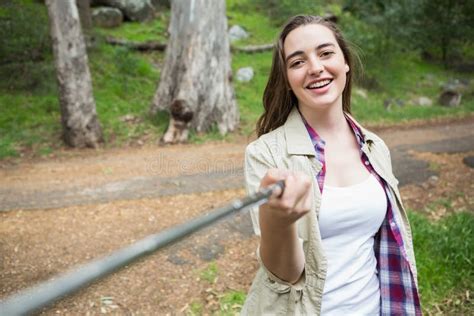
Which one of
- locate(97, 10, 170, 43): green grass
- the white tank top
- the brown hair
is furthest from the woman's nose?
locate(97, 10, 170, 43): green grass

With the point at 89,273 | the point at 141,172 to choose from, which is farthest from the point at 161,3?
the point at 89,273

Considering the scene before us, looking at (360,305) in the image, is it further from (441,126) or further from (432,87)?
(432,87)

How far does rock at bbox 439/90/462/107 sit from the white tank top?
12.8m

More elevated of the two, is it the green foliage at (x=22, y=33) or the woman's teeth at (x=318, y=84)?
the woman's teeth at (x=318, y=84)

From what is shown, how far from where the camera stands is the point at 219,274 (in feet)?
13.2

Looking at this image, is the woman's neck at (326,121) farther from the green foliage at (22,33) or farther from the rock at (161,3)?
the rock at (161,3)

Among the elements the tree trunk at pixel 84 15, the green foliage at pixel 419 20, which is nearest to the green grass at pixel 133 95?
the tree trunk at pixel 84 15

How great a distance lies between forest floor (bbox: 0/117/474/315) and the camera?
372 cm

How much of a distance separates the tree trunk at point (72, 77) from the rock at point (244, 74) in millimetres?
5805

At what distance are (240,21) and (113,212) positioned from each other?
1477 cm

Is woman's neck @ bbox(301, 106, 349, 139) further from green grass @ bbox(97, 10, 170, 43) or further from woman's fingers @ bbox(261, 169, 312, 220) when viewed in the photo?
green grass @ bbox(97, 10, 170, 43)

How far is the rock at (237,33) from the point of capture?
56.3 ft

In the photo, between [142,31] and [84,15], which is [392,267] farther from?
[142,31]

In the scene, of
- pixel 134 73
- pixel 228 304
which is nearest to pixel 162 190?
pixel 228 304
